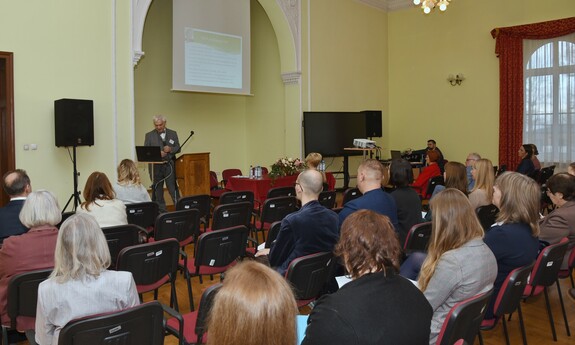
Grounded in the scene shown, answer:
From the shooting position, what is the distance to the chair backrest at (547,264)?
3116mm

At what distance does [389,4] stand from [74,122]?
8.99 metres

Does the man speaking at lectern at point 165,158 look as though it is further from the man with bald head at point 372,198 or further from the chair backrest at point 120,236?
the man with bald head at point 372,198

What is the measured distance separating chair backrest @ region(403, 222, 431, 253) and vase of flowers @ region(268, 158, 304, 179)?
12.9 feet

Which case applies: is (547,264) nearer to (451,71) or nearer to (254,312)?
(254,312)

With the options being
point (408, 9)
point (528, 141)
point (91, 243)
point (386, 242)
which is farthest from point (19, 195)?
point (408, 9)

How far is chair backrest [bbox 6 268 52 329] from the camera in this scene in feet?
8.45

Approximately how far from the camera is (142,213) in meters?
4.83

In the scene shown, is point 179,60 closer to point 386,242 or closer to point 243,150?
point 243,150

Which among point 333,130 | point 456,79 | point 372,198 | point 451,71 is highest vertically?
point 451,71

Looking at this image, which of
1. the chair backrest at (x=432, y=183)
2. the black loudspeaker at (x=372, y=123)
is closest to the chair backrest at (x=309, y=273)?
the chair backrest at (x=432, y=183)

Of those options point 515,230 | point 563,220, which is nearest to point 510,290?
point 515,230

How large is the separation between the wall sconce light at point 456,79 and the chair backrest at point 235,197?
24.4 feet

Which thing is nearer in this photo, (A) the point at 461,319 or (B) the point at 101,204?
(A) the point at 461,319

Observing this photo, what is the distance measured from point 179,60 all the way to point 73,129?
2811 mm
